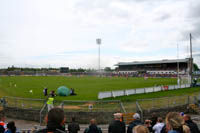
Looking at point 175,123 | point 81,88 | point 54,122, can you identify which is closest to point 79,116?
point 175,123

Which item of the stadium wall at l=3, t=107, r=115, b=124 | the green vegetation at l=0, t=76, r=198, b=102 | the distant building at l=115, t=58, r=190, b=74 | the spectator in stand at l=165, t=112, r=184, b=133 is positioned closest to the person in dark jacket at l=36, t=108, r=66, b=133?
the spectator in stand at l=165, t=112, r=184, b=133

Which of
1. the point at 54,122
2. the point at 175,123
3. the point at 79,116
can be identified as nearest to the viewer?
the point at 54,122

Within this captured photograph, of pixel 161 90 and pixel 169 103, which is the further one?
pixel 161 90

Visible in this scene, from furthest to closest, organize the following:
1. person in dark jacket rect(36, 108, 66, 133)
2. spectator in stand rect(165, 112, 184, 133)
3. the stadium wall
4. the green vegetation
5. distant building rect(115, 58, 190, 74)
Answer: distant building rect(115, 58, 190, 74)
the green vegetation
the stadium wall
spectator in stand rect(165, 112, 184, 133)
person in dark jacket rect(36, 108, 66, 133)

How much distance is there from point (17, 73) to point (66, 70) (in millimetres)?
27199

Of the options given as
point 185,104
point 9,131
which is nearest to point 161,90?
point 185,104

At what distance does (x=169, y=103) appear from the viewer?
15312 millimetres

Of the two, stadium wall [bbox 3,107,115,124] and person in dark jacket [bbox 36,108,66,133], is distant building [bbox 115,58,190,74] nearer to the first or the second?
stadium wall [bbox 3,107,115,124]

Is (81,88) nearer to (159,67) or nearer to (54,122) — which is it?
(54,122)

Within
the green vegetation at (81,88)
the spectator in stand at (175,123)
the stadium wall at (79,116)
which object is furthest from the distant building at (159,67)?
the spectator in stand at (175,123)

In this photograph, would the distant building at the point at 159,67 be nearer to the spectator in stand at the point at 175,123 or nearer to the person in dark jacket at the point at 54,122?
the spectator in stand at the point at 175,123

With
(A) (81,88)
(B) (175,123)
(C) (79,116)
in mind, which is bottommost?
(C) (79,116)

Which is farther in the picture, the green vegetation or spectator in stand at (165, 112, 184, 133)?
the green vegetation

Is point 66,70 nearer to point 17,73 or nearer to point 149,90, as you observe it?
point 17,73
